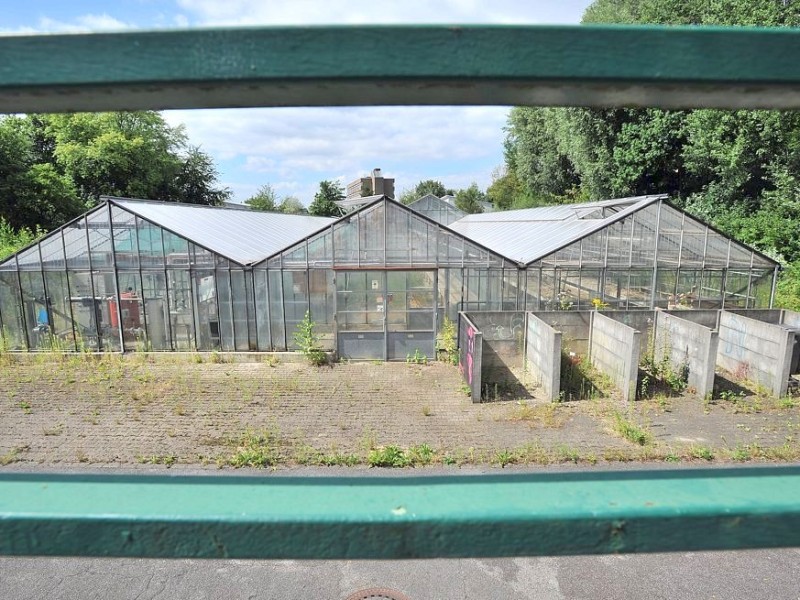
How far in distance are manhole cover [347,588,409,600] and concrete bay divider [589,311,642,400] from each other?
6.58 metres

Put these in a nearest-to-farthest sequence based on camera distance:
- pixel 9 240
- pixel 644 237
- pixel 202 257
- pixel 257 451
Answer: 1. pixel 257 451
2. pixel 202 257
3. pixel 644 237
4. pixel 9 240

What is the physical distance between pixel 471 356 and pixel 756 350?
5.96 metres

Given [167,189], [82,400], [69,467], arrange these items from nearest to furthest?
[69,467] < [82,400] < [167,189]

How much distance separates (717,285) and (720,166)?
25.7ft

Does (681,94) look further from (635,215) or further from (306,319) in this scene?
(635,215)

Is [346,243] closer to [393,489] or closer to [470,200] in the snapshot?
[393,489]

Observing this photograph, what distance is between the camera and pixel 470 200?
4812 centimetres

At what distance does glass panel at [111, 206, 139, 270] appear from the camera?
11555mm

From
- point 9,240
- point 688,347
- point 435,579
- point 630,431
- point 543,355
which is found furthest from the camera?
A: point 9,240

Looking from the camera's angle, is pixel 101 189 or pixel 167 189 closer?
pixel 101 189

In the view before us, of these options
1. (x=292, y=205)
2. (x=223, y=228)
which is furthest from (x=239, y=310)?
(x=292, y=205)

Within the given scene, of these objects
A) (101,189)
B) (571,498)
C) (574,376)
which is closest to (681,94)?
(571,498)

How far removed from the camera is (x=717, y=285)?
1255 centimetres

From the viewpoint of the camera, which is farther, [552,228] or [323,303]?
[552,228]
